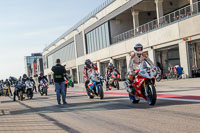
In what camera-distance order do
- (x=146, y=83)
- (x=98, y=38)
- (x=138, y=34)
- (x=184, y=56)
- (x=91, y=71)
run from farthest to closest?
1. (x=98, y=38)
2. (x=138, y=34)
3. (x=184, y=56)
4. (x=91, y=71)
5. (x=146, y=83)

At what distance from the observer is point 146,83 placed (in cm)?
873

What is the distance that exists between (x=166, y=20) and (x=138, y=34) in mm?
5866

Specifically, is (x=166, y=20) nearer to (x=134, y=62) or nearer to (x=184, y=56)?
(x=184, y=56)

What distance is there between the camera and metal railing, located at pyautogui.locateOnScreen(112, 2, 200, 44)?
24141mm

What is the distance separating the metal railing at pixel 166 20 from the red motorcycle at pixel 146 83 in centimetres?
1638

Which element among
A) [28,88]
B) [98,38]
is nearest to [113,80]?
[28,88]

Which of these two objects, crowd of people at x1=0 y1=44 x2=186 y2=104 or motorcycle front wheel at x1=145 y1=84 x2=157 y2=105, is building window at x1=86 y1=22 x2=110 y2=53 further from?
motorcycle front wheel at x1=145 y1=84 x2=157 y2=105

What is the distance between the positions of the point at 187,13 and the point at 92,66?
14.0 metres

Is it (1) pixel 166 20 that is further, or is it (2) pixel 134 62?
(1) pixel 166 20

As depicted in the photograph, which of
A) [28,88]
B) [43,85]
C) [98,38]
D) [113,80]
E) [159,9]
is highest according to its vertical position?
[159,9]

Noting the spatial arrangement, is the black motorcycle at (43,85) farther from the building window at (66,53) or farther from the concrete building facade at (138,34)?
the building window at (66,53)

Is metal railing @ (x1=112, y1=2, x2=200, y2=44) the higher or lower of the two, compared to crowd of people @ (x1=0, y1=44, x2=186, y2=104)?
higher

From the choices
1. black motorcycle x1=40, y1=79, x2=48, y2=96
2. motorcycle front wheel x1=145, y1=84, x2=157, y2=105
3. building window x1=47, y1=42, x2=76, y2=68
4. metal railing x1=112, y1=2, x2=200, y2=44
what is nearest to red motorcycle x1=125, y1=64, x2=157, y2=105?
motorcycle front wheel x1=145, y1=84, x2=157, y2=105

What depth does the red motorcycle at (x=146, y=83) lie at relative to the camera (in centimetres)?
849
